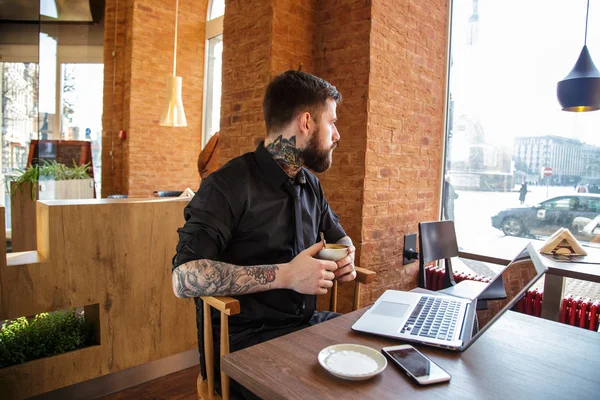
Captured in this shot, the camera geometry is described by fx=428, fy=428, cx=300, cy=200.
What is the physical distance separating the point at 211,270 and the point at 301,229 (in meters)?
0.44

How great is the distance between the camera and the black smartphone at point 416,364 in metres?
0.87

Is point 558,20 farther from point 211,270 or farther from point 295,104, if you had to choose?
point 211,270


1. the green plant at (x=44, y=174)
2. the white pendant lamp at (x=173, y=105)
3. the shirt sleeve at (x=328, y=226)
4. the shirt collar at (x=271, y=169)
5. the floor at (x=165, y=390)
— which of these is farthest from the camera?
the white pendant lamp at (x=173, y=105)

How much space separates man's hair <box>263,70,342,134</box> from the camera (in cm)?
162

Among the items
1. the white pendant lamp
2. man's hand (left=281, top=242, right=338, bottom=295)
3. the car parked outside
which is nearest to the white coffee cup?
man's hand (left=281, top=242, right=338, bottom=295)

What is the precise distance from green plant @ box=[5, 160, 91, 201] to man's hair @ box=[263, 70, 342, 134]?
3.94m

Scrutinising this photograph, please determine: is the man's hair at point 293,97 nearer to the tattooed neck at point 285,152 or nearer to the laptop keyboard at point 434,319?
the tattooed neck at point 285,152

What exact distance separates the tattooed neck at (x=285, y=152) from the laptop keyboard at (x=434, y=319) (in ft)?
2.25

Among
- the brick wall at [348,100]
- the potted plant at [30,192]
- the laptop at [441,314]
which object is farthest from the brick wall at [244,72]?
the potted plant at [30,192]

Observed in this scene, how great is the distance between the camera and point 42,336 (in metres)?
2.21

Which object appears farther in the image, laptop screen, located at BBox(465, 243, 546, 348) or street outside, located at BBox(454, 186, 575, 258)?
street outside, located at BBox(454, 186, 575, 258)

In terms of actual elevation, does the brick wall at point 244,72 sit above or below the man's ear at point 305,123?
above

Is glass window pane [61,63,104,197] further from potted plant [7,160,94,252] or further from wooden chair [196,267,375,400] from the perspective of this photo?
wooden chair [196,267,375,400]

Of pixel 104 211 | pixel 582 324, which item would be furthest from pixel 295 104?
pixel 582 324
